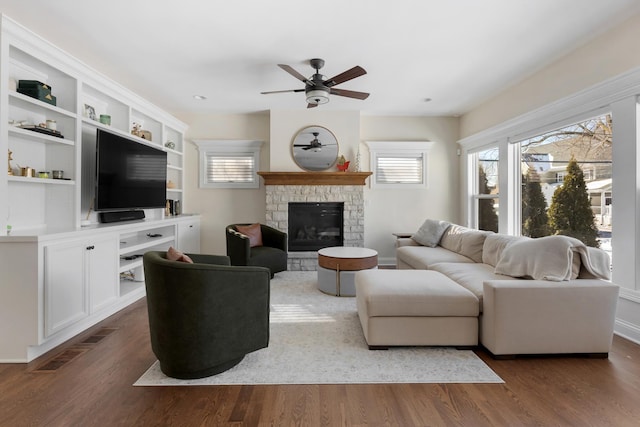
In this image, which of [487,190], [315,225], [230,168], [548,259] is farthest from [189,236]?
[487,190]

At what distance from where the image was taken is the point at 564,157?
3549 mm

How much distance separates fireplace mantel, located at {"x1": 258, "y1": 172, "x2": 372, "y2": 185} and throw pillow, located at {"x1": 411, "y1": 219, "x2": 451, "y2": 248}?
4.13 ft

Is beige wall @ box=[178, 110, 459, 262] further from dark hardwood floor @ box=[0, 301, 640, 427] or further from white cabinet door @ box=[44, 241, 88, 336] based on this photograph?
dark hardwood floor @ box=[0, 301, 640, 427]

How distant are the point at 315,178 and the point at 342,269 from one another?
1966 millimetres

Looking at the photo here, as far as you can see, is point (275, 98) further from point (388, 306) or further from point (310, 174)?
point (388, 306)

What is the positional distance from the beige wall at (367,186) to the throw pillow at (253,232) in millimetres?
787

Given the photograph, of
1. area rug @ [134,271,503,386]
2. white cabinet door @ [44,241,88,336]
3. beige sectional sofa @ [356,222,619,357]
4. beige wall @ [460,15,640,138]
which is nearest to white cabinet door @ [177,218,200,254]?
white cabinet door @ [44,241,88,336]

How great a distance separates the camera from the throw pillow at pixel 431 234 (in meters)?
4.65

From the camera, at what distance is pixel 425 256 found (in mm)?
3986

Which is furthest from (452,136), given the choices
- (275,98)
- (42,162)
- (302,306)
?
(42,162)

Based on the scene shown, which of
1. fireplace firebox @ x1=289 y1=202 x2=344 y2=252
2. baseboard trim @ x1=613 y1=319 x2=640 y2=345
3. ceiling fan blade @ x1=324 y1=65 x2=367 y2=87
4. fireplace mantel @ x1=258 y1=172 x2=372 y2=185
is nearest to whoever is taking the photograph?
baseboard trim @ x1=613 y1=319 x2=640 y2=345

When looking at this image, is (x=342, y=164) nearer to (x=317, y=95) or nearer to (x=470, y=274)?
(x=317, y=95)

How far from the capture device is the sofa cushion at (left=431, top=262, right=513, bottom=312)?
2653 millimetres

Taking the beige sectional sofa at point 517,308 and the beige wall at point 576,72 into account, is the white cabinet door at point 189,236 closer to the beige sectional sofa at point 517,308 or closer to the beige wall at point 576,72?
the beige sectional sofa at point 517,308
